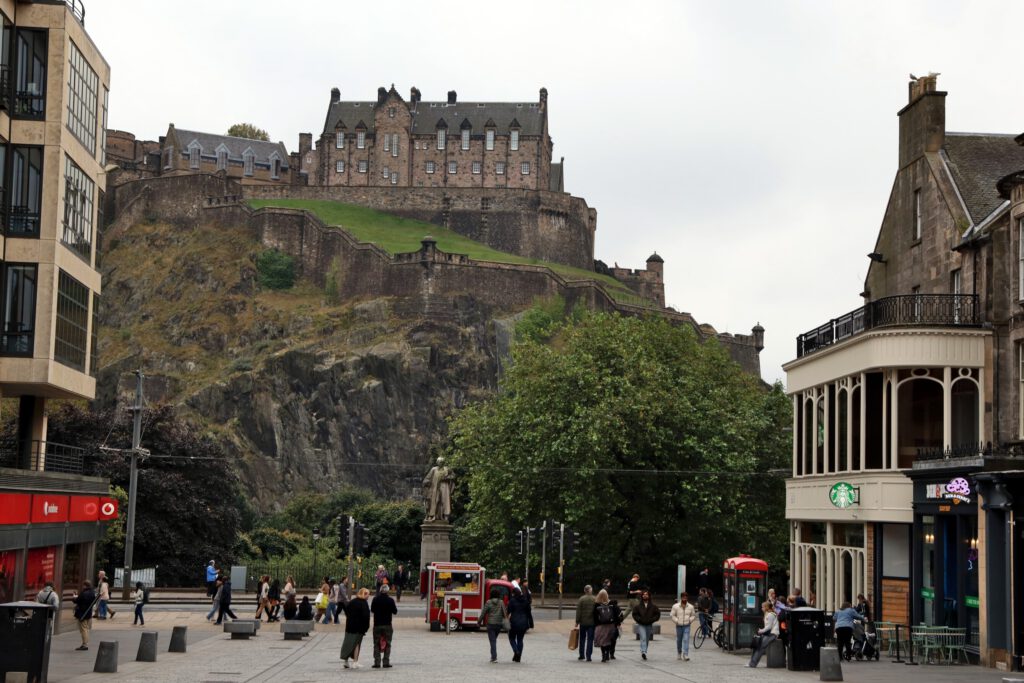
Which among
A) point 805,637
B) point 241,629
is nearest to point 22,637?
point 241,629

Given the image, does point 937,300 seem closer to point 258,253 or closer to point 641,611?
point 641,611

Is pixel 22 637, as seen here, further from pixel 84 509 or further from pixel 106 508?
pixel 106 508

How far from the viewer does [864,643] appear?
2845cm

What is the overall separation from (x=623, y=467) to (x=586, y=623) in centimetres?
2699

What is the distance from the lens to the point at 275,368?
103 m

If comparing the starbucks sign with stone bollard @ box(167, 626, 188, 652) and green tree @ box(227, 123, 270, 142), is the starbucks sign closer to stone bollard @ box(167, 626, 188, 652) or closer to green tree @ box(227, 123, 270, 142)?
stone bollard @ box(167, 626, 188, 652)

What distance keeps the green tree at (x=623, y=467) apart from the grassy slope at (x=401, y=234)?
2224 inches

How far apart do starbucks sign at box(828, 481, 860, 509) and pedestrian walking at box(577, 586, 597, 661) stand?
801 centimetres

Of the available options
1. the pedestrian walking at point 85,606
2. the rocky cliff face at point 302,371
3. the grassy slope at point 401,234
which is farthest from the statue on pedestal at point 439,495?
the grassy slope at point 401,234

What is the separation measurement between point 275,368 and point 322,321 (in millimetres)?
6724

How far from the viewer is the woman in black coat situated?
87.5ft

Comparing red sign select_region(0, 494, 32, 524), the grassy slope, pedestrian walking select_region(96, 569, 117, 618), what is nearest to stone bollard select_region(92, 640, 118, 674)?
red sign select_region(0, 494, 32, 524)

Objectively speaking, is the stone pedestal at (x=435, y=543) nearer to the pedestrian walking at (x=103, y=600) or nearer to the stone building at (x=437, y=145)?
the pedestrian walking at (x=103, y=600)

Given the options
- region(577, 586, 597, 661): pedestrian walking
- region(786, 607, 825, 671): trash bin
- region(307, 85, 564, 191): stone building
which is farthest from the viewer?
region(307, 85, 564, 191): stone building
